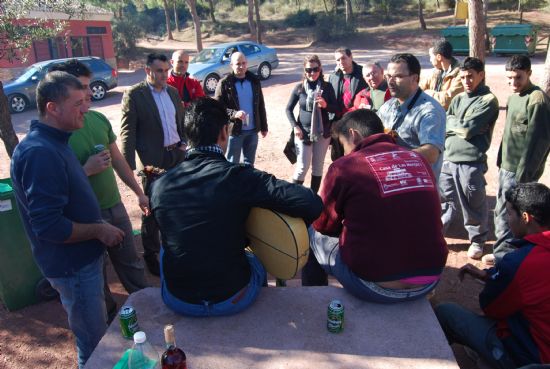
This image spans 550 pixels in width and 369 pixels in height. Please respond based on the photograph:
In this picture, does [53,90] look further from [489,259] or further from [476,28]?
[476,28]

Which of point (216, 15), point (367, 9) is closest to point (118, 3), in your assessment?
point (216, 15)

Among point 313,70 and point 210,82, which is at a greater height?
point 313,70

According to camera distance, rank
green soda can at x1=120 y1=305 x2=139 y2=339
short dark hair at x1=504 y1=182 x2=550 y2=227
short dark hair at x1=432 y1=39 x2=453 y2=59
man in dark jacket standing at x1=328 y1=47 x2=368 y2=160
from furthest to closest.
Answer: man in dark jacket standing at x1=328 y1=47 x2=368 y2=160
short dark hair at x1=432 y1=39 x2=453 y2=59
short dark hair at x1=504 y1=182 x2=550 y2=227
green soda can at x1=120 y1=305 x2=139 y2=339

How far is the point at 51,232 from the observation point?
2422 mm

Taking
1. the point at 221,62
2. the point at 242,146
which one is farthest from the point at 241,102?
the point at 221,62

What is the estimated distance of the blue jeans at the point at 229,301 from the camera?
2.56m

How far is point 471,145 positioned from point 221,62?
44.2 ft

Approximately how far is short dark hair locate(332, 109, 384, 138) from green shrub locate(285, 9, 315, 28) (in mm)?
39879

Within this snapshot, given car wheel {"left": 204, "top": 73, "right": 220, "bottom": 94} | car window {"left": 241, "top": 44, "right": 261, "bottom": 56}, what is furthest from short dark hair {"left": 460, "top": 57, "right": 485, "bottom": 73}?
car window {"left": 241, "top": 44, "right": 261, "bottom": 56}

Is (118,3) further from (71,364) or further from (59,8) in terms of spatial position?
(71,364)

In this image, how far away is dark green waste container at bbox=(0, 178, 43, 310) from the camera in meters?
3.71

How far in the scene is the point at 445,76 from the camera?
526 cm

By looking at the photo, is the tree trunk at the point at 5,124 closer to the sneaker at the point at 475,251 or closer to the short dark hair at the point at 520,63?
the sneaker at the point at 475,251

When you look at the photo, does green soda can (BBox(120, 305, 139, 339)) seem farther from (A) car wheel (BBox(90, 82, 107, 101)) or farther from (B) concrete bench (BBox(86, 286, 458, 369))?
(A) car wheel (BBox(90, 82, 107, 101))
